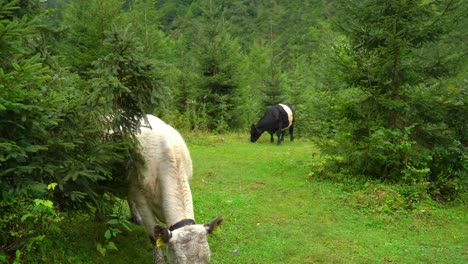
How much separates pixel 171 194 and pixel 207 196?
3.80 metres

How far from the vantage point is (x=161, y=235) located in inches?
152

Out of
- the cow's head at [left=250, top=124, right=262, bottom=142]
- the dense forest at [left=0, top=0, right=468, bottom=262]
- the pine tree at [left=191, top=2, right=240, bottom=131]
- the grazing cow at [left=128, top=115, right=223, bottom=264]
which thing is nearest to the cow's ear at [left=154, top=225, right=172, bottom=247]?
the grazing cow at [left=128, top=115, right=223, bottom=264]

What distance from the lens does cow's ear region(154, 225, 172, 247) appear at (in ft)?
12.6

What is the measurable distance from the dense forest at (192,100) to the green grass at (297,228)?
0.82 metres

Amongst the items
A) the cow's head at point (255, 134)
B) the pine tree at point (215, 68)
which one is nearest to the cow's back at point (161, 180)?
the cow's head at point (255, 134)

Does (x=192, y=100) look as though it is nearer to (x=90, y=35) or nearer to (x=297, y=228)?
(x=90, y=35)

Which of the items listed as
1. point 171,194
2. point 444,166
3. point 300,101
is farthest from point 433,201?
point 300,101

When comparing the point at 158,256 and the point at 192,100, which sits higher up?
the point at 192,100

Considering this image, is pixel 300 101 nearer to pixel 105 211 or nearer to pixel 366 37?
pixel 366 37

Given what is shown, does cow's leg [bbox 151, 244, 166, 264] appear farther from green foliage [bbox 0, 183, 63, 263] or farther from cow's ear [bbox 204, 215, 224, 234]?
green foliage [bbox 0, 183, 63, 263]

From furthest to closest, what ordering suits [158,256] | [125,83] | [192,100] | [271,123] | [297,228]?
[192,100]
[271,123]
[297,228]
[158,256]
[125,83]

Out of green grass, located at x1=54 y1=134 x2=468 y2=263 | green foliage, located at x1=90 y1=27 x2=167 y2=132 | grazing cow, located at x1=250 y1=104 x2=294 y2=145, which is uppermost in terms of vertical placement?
green foliage, located at x1=90 y1=27 x2=167 y2=132

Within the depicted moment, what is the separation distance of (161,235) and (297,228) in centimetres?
372

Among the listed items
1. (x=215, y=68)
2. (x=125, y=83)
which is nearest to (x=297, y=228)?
(x=125, y=83)
